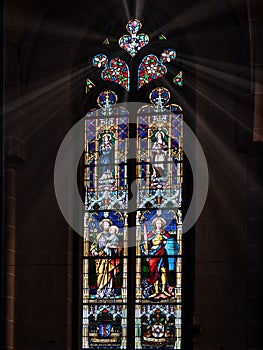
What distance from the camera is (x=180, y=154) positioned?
18.2 m

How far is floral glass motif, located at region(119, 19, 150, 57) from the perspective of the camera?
1870 cm

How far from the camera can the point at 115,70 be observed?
61.4ft

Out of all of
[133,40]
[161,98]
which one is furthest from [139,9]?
[161,98]

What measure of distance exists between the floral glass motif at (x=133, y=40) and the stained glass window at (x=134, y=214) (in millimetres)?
16

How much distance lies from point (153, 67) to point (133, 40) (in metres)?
0.56

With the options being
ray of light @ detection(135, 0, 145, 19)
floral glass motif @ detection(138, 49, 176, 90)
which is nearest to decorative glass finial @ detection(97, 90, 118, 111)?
floral glass motif @ detection(138, 49, 176, 90)

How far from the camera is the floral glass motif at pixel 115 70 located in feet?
61.2
